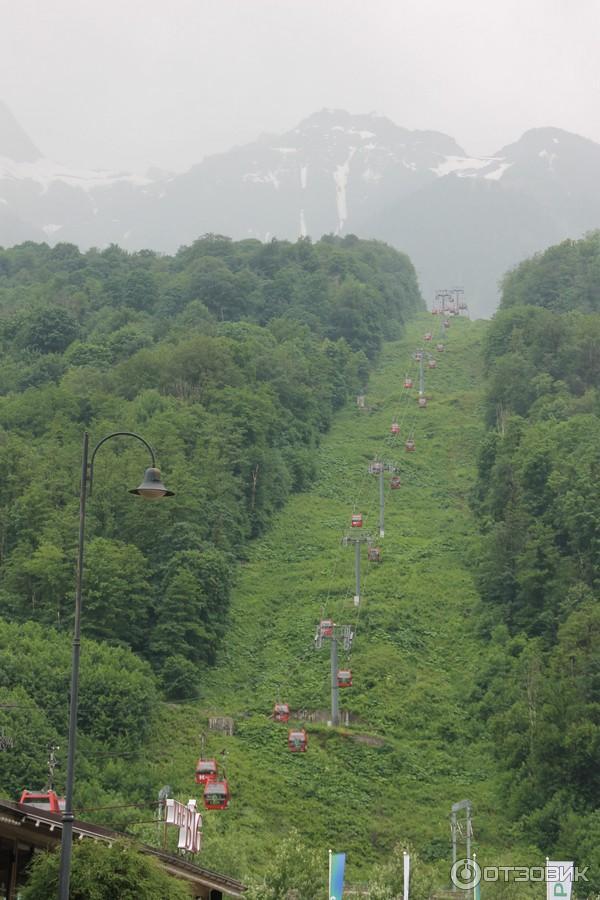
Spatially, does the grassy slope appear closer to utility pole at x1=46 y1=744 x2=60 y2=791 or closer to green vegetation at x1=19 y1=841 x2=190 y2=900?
utility pole at x1=46 y1=744 x2=60 y2=791

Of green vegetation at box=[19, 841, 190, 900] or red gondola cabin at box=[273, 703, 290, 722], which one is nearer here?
green vegetation at box=[19, 841, 190, 900]

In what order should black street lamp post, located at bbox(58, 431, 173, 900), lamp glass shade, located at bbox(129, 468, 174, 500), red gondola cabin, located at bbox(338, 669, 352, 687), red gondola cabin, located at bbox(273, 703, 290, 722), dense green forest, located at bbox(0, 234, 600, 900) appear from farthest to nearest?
1. red gondola cabin, located at bbox(273, 703, 290, 722)
2. red gondola cabin, located at bbox(338, 669, 352, 687)
3. dense green forest, located at bbox(0, 234, 600, 900)
4. lamp glass shade, located at bbox(129, 468, 174, 500)
5. black street lamp post, located at bbox(58, 431, 173, 900)

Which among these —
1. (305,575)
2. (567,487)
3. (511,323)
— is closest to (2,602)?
(305,575)

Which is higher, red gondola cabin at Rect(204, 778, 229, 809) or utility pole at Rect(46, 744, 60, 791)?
utility pole at Rect(46, 744, 60, 791)

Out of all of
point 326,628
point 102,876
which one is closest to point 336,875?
point 102,876

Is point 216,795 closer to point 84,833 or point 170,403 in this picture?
point 84,833

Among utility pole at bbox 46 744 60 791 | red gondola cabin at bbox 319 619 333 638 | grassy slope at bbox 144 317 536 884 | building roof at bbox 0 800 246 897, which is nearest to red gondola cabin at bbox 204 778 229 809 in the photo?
grassy slope at bbox 144 317 536 884

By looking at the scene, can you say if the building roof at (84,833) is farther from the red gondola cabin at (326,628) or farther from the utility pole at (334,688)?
the red gondola cabin at (326,628)
